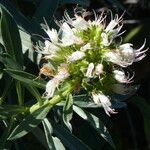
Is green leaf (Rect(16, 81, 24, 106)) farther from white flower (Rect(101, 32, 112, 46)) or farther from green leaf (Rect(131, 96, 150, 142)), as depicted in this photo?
green leaf (Rect(131, 96, 150, 142))

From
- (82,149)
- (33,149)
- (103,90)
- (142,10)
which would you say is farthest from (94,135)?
(142,10)

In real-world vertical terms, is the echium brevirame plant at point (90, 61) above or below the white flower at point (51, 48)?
below

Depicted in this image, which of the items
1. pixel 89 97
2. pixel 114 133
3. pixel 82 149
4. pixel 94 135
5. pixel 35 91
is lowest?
pixel 114 133

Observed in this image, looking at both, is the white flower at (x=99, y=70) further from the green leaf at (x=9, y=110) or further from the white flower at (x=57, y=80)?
the green leaf at (x=9, y=110)

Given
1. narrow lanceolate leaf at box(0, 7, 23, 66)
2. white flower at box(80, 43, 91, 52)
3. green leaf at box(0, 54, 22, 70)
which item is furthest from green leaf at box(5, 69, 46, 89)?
white flower at box(80, 43, 91, 52)

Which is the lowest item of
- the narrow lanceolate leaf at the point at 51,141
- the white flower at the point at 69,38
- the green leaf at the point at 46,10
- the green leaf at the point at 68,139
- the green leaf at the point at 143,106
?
the green leaf at the point at 143,106

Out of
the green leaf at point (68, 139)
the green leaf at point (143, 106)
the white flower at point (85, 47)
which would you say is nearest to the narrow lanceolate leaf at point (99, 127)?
the green leaf at point (68, 139)

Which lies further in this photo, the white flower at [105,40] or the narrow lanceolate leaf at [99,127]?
the narrow lanceolate leaf at [99,127]

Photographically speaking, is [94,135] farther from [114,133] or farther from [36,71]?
[114,133]
